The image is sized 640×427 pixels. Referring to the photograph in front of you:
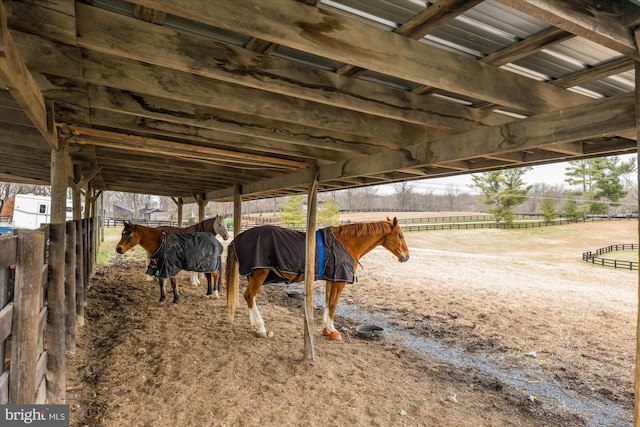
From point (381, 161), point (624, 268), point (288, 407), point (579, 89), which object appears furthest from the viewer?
point (624, 268)

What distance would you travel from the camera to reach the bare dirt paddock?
2.97 m

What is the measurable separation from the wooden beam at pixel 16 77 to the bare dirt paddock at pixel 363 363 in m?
2.21

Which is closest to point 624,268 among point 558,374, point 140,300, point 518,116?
point 558,374

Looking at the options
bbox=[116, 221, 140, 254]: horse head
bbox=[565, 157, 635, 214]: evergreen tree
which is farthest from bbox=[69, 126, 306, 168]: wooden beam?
bbox=[565, 157, 635, 214]: evergreen tree

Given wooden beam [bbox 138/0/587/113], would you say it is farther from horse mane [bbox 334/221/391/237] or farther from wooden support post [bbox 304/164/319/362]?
horse mane [bbox 334/221/391/237]

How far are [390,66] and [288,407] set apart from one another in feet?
9.19

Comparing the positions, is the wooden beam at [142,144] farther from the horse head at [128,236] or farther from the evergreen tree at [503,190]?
the evergreen tree at [503,190]

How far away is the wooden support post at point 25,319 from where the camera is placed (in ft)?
5.60

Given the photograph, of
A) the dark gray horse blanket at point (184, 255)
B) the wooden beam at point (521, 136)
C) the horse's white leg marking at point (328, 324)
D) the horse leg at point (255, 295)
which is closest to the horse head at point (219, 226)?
the dark gray horse blanket at point (184, 255)

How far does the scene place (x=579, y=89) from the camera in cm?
225

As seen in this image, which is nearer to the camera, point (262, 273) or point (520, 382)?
point (520, 382)

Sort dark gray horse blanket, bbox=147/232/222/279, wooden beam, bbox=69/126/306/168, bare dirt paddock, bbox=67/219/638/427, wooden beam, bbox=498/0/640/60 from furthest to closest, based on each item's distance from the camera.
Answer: dark gray horse blanket, bbox=147/232/222/279 < wooden beam, bbox=69/126/306/168 < bare dirt paddock, bbox=67/219/638/427 < wooden beam, bbox=498/0/640/60

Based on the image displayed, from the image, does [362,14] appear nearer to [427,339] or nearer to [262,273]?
[262,273]

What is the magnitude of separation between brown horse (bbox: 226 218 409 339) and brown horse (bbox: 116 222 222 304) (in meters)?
1.50
